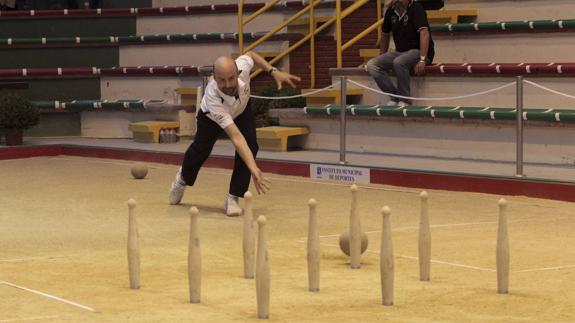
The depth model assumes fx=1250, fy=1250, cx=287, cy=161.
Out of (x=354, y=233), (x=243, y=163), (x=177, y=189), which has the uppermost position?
(x=243, y=163)

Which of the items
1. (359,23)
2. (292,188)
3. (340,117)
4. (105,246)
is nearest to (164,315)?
(105,246)

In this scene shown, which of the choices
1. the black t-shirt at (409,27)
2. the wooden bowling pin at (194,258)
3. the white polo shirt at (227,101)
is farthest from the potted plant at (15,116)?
the wooden bowling pin at (194,258)

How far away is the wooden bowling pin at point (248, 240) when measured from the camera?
7.68 metres

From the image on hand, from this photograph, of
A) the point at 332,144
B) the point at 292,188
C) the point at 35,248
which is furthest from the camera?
the point at 332,144

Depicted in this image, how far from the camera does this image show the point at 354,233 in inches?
323

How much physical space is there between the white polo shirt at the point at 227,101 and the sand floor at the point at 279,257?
0.92 meters

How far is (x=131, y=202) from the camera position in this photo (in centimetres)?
742

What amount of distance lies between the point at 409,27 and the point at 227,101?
200 inches

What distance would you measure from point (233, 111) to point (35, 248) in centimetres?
245

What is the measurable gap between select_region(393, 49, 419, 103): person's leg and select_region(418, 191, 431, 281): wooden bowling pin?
758 cm

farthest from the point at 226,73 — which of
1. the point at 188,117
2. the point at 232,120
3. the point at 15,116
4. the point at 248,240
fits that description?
the point at 188,117

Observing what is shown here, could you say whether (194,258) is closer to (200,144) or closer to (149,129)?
(200,144)

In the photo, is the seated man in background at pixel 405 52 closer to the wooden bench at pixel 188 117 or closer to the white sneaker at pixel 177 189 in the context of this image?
the wooden bench at pixel 188 117

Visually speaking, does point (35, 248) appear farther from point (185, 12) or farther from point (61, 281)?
point (185, 12)
